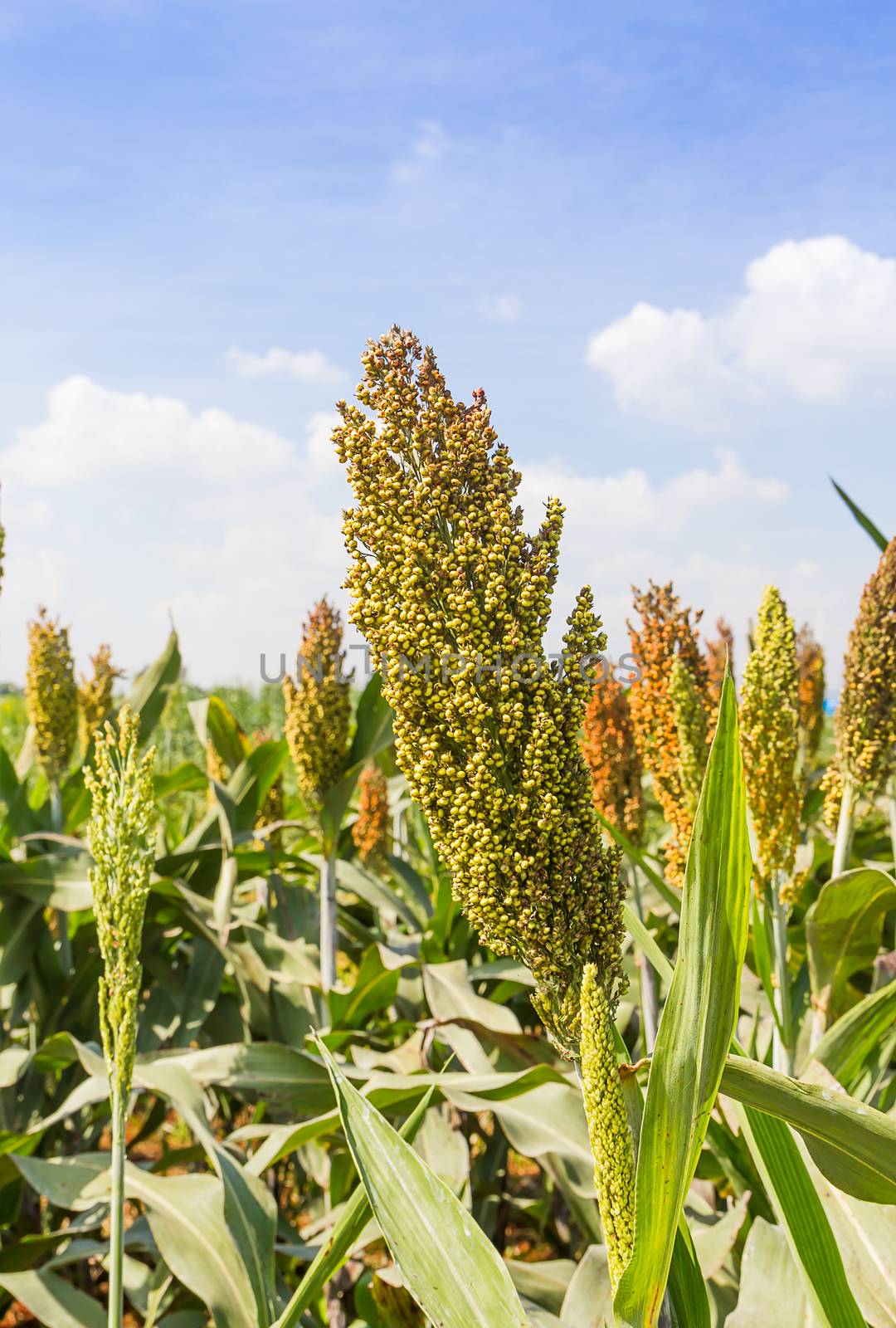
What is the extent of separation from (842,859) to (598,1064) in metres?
1.63

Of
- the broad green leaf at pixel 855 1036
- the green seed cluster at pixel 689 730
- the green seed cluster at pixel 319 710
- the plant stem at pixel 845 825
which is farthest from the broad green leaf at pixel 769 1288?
the green seed cluster at pixel 319 710

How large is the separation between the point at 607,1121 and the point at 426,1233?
0.33 metres

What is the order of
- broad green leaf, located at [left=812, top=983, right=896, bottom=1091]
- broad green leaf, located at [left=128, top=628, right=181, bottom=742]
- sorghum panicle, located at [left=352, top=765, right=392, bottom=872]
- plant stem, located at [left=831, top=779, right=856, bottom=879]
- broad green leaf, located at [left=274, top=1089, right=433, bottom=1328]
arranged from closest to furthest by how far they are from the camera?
broad green leaf, located at [left=274, top=1089, right=433, bottom=1328], broad green leaf, located at [left=812, top=983, right=896, bottom=1091], plant stem, located at [left=831, top=779, right=856, bottom=879], broad green leaf, located at [left=128, top=628, right=181, bottom=742], sorghum panicle, located at [left=352, top=765, right=392, bottom=872]

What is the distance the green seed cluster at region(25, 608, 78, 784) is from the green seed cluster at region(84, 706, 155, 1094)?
2292 millimetres

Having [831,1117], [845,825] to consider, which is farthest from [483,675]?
[845,825]

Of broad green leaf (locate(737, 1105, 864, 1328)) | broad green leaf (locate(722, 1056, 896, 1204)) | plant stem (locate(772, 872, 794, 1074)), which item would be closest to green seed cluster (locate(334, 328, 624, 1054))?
broad green leaf (locate(722, 1056, 896, 1204))

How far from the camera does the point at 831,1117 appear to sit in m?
1.05

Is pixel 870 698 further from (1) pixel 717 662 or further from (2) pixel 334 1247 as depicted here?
(2) pixel 334 1247

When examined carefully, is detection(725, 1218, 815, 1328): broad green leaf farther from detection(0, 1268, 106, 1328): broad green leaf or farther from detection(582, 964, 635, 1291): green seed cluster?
detection(0, 1268, 106, 1328): broad green leaf

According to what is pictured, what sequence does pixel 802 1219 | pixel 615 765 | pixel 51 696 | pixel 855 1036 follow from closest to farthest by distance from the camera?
→ 1. pixel 802 1219
2. pixel 855 1036
3. pixel 615 765
4. pixel 51 696

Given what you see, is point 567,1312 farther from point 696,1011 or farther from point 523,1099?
point 696,1011

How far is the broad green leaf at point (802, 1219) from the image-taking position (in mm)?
1312

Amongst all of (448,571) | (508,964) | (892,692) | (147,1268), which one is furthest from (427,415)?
(147,1268)

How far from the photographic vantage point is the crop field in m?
1.22
